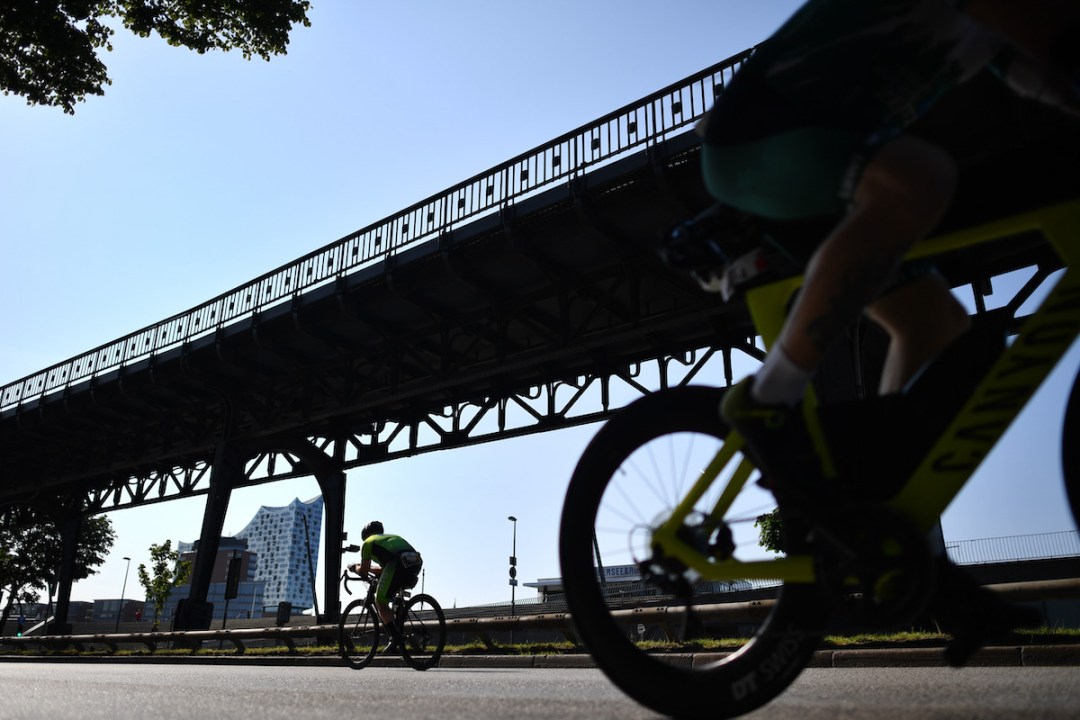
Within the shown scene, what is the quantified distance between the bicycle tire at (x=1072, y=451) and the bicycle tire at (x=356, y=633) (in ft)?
30.4

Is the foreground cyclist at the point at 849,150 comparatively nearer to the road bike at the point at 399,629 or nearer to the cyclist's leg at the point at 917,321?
the cyclist's leg at the point at 917,321

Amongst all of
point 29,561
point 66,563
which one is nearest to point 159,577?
point 29,561

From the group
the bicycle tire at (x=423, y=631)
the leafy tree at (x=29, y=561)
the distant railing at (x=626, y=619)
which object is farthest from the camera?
the leafy tree at (x=29, y=561)

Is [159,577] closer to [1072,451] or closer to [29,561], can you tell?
[29,561]

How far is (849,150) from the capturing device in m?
1.83

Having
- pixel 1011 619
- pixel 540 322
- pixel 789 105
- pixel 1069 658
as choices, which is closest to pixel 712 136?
pixel 789 105

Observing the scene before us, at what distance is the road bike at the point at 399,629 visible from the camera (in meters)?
9.65

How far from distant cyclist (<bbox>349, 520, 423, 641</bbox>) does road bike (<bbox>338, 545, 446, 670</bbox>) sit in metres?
0.11

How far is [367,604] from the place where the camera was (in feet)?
33.4

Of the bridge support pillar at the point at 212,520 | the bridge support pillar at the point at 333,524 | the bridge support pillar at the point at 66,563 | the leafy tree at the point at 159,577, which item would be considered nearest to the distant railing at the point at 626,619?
the bridge support pillar at the point at 212,520

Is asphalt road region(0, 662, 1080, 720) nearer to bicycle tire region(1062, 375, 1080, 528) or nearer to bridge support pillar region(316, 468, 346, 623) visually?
bicycle tire region(1062, 375, 1080, 528)

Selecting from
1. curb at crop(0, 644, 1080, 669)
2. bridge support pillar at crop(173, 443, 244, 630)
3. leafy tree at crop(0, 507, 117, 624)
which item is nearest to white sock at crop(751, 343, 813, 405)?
curb at crop(0, 644, 1080, 669)

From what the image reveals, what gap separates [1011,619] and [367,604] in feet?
31.3

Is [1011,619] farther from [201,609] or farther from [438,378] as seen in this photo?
[201,609]
